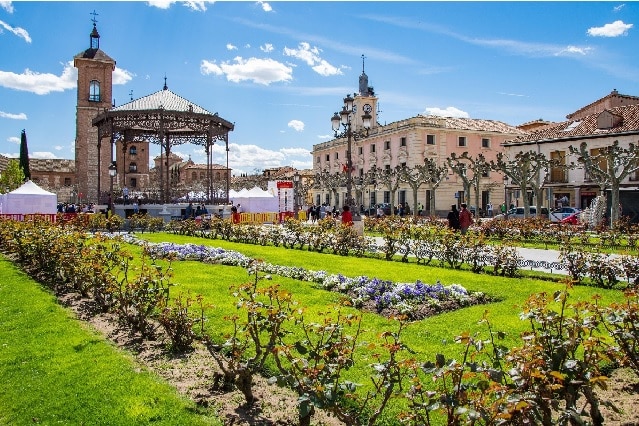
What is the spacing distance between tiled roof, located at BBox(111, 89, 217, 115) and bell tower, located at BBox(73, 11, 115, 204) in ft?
82.4

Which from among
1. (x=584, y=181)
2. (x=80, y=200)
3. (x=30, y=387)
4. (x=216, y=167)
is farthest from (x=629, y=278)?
(x=216, y=167)

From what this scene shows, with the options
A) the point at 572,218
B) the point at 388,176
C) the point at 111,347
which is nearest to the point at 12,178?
the point at 388,176

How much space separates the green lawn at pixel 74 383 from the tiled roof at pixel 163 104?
2046cm

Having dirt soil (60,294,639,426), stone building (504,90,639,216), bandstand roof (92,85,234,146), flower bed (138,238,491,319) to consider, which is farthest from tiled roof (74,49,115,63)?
dirt soil (60,294,639,426)

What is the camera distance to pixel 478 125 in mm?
49438

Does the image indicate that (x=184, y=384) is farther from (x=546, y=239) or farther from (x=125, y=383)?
(x=546, y=239)

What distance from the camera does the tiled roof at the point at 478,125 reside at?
155 ft

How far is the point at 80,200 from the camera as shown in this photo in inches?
1914

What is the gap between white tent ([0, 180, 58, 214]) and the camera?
2581cm

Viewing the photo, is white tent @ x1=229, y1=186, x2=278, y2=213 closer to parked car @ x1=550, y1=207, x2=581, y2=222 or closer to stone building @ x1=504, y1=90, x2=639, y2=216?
parked car @ x1=550, y1=207, x2=581, y2=222

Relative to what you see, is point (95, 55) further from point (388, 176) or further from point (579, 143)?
point (579, 143)

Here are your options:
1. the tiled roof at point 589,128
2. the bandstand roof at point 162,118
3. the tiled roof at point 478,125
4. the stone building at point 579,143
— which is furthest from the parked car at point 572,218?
the tiled roof at point 478,125

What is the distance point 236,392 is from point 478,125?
48.3m

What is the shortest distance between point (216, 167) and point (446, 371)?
327 ft
